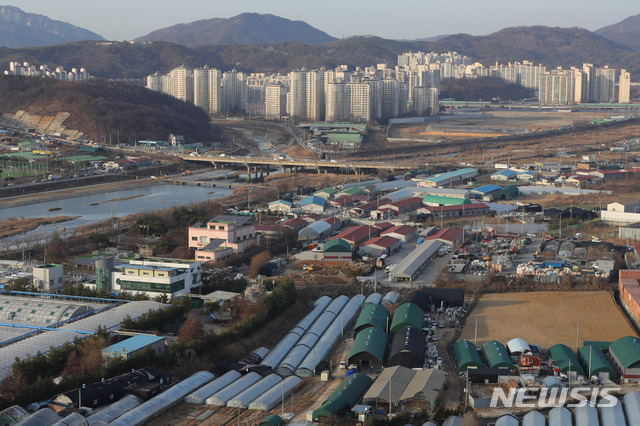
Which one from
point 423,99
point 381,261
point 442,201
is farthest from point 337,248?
A: point 423,99

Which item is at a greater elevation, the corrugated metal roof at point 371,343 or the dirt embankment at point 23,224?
the dirt embankment at point 23,224

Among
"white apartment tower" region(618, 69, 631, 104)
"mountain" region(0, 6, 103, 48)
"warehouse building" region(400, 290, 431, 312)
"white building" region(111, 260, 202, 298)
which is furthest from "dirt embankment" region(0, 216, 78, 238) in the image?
"mountain" region(0, 6, 103, 48)

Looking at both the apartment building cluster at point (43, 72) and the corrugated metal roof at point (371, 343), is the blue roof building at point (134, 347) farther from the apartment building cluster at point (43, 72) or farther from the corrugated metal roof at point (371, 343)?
the apartment building cluster at point (43, 72)

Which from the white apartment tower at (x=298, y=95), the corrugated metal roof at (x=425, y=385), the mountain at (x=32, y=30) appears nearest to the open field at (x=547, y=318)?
the corrugated metal roof at (x=425, y=385)

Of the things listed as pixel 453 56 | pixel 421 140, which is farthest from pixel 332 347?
pixel 453 56

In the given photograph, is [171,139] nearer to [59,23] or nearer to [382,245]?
[382,245]

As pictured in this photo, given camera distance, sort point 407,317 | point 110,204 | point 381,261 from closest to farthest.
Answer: point 407,317 → point 381,261 → point 110,204

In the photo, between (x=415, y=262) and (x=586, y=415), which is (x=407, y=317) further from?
(x=415, y=262)
